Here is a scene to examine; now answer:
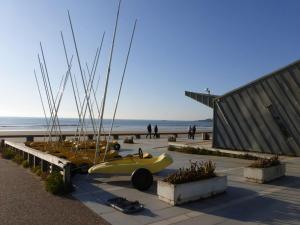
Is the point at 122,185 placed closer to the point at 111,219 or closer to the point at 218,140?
the point at 111,219

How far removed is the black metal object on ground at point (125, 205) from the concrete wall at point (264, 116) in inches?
481

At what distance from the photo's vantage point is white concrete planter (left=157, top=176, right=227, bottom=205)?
8.05 m

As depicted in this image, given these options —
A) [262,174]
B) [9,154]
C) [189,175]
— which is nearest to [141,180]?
[189,175]

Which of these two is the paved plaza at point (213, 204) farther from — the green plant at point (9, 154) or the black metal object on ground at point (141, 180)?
the green plant at point (9, 154)

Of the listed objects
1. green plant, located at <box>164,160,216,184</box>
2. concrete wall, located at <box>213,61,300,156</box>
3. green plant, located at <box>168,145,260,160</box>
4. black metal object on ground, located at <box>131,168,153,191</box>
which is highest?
concrete wall, located at <box>213,61,300,156</box>

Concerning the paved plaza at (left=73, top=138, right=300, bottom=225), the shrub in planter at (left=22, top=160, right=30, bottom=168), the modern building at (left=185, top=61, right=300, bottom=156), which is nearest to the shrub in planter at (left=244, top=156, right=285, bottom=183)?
the paved plaza at (left=73, top=138, right=300, bottom=225)

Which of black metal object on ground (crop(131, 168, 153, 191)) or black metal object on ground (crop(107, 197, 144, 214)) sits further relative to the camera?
black metal object on ground (crop(131, 168, 153, 191))

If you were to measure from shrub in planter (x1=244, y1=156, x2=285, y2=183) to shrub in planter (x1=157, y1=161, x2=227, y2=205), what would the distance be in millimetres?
2078

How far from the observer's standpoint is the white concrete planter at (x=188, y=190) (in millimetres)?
8055

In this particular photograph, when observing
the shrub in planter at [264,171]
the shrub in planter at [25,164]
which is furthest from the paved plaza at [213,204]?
the shrub in planter at [25,164]

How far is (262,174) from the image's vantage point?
1048 cm

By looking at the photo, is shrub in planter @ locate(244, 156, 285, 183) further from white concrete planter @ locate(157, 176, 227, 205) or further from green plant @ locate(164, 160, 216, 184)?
green plant @ locate(164, 160, 216, 184)

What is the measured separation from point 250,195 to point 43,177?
7050mm

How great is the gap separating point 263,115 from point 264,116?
8cm
